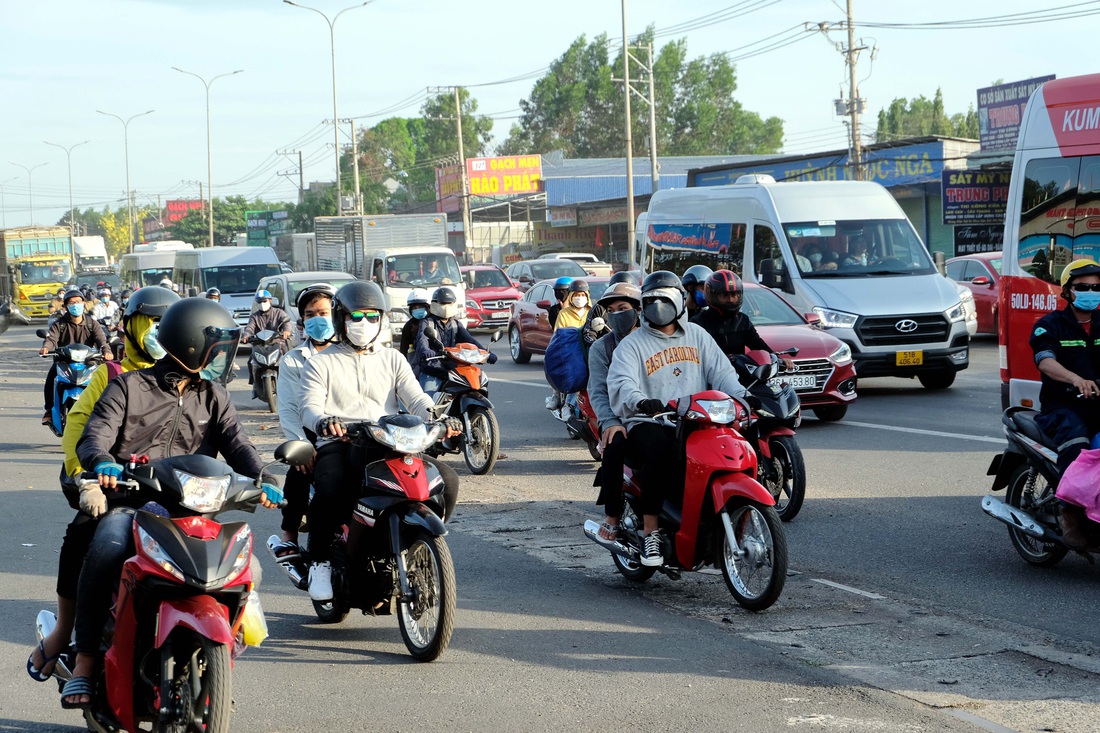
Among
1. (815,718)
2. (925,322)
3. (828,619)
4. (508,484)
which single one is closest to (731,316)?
(508,484)

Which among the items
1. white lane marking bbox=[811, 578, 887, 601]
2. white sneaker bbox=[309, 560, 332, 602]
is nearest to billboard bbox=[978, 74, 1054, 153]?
white lane marking bbox=[811, 578, 887, 601]

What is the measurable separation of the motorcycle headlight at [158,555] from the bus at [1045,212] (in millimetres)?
7009

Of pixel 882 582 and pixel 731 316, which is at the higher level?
pixel 731 316

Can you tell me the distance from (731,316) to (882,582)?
332 cm

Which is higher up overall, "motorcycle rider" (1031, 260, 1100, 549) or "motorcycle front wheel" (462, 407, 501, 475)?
"motorcycle rider" (1031, 260, 1100, 549)

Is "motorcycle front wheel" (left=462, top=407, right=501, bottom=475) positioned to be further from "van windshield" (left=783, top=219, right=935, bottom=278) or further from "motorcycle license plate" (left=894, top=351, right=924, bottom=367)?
"van windshield" (left=783, top=219, right=935, bottom=278)

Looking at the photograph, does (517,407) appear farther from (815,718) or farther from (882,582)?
(815,718)

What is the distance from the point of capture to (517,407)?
1655 cm

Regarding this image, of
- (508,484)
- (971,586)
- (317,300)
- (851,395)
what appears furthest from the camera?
(851,395)

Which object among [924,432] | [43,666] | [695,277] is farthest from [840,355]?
[43,666]

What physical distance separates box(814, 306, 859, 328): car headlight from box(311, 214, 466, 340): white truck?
39.2ft

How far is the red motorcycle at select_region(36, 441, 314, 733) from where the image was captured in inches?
158

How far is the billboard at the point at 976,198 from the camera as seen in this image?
110 feet

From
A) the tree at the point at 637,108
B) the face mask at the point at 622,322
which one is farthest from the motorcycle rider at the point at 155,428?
the tree at the point at 637,108
